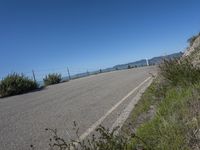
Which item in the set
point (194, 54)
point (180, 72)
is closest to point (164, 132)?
point (180, 72)

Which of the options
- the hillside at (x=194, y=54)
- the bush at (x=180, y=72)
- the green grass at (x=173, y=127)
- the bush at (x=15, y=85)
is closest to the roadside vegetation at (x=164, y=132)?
the green grass at (x=173, y=127)

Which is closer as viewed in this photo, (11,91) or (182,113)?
(182,113)

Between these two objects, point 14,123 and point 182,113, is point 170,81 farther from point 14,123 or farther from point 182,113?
point 14,123

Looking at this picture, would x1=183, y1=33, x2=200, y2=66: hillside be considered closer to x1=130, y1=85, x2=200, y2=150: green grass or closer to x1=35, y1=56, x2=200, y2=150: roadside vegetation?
x1=35, y1=56, x2=200, y2=150: roadside vegetation

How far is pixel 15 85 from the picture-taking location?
64.2 ft

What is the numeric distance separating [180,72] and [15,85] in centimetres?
1376

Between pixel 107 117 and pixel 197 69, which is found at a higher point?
pixel 197 69

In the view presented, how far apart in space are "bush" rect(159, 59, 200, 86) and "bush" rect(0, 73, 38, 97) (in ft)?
40.2

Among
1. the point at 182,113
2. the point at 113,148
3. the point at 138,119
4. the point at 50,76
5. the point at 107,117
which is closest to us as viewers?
the point at 113,148

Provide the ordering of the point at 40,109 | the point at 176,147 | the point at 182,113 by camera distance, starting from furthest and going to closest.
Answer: the point at 40,109 < the point at 182,113 < the point at 176,147

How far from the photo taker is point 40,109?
34.0ft

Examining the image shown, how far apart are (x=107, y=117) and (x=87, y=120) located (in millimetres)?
485

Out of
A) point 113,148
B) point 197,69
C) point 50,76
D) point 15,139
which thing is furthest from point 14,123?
point 50,76

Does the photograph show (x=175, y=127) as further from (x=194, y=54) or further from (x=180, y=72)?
(x=194, y=54)
